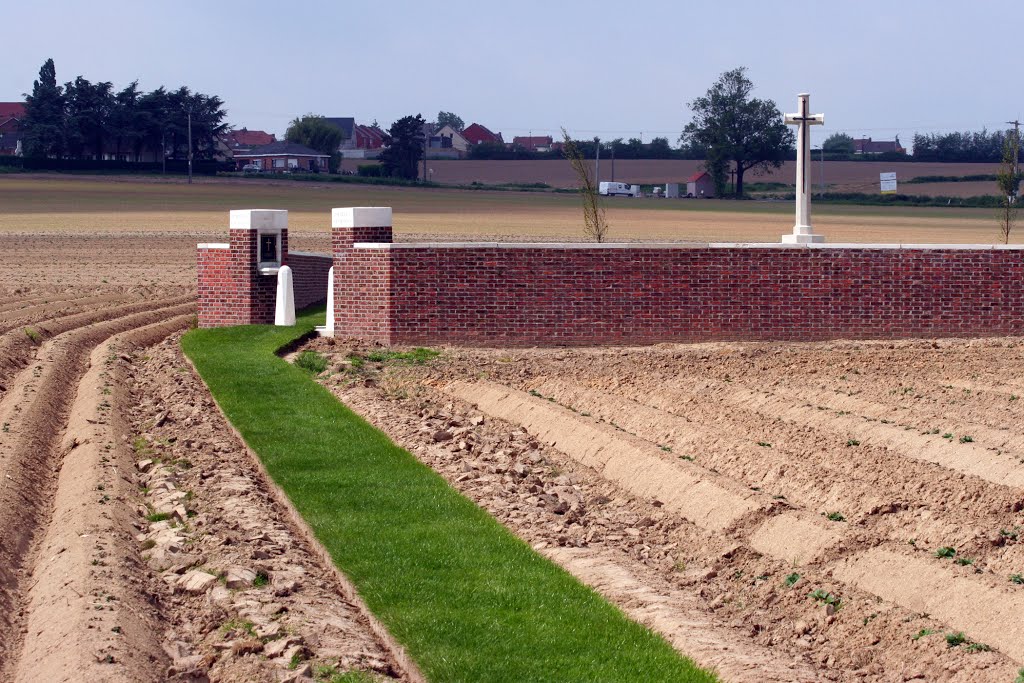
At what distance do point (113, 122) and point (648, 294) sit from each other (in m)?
77.0

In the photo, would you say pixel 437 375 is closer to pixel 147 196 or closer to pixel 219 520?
pixel 219 520

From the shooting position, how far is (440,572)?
23.3 ft

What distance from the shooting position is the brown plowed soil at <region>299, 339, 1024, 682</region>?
21.3 feet

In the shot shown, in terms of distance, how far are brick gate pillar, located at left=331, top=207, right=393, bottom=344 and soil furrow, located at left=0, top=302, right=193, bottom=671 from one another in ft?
11.5

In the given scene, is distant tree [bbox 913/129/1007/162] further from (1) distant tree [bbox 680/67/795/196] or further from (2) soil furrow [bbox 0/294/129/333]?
(2) soil furrow [bbox 0/294/129/333]

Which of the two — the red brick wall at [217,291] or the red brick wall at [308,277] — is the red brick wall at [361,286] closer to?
the red brick wall at [217,291]

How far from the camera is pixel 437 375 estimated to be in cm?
1470

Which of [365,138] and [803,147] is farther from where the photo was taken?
[365,138]

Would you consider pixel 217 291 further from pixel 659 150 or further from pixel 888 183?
pixel 659 150

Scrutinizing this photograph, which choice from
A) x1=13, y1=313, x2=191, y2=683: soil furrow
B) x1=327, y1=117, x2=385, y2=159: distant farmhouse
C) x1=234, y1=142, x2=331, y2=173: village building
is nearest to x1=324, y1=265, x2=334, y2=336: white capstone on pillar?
x1=13, y1=313, x2=191, y2=683: soil furrow

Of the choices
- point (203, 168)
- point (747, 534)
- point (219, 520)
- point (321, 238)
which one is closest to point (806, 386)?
point (747, 534)

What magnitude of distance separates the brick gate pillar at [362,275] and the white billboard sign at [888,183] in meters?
65.8

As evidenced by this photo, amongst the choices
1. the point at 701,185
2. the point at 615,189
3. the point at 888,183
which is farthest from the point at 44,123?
the point at 888,183

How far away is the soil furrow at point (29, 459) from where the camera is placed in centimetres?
690
